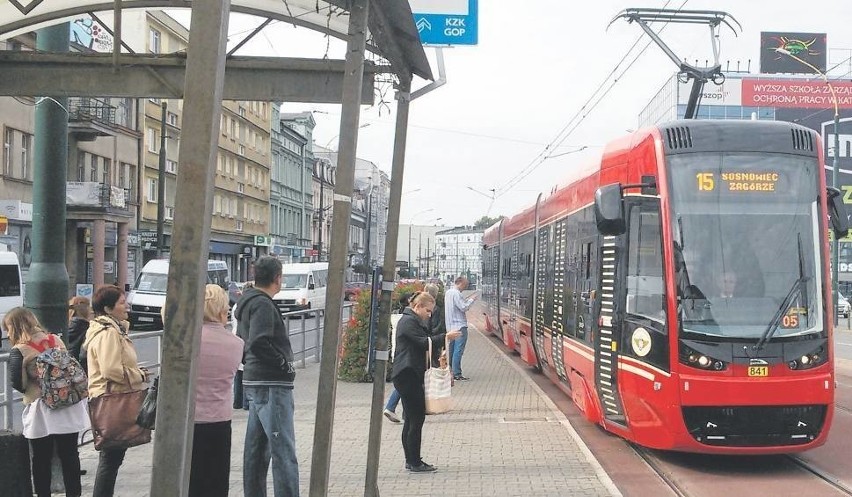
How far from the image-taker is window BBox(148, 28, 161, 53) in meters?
47.8

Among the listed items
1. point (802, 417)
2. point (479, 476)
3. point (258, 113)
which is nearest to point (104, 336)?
point (479, 476)

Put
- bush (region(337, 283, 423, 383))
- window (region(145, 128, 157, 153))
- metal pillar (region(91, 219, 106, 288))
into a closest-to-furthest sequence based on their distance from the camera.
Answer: bush (region(337, 283, 423, 383))
metal pillar (region(91, 219, 106, 288))
window (region(145, 128, 157, 153))

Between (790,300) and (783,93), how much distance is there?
253 feet

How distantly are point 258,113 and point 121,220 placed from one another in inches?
1190

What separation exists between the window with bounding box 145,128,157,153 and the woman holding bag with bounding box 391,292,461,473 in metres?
44.0

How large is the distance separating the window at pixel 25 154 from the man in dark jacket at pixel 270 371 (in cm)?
3297

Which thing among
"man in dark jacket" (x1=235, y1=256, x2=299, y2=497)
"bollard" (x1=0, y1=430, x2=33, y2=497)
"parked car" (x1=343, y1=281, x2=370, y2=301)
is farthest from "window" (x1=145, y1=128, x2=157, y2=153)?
"bollard" (x1=0, y1=430, x2=33, y2=497)

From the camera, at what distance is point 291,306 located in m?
41.4

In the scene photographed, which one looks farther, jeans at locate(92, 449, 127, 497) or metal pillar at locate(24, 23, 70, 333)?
metal pillar at locate(24, 23, 70, 333)

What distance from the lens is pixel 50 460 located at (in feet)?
23.0

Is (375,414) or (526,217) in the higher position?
(526,217)

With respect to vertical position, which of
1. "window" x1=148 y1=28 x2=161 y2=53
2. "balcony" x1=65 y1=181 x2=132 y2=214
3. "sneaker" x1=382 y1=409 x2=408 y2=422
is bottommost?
"sneaker" x1=382 y1=409 x2=408 y2=422

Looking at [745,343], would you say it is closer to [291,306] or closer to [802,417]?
[802,417]

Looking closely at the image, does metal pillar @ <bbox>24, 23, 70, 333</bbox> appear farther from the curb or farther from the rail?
the curb
